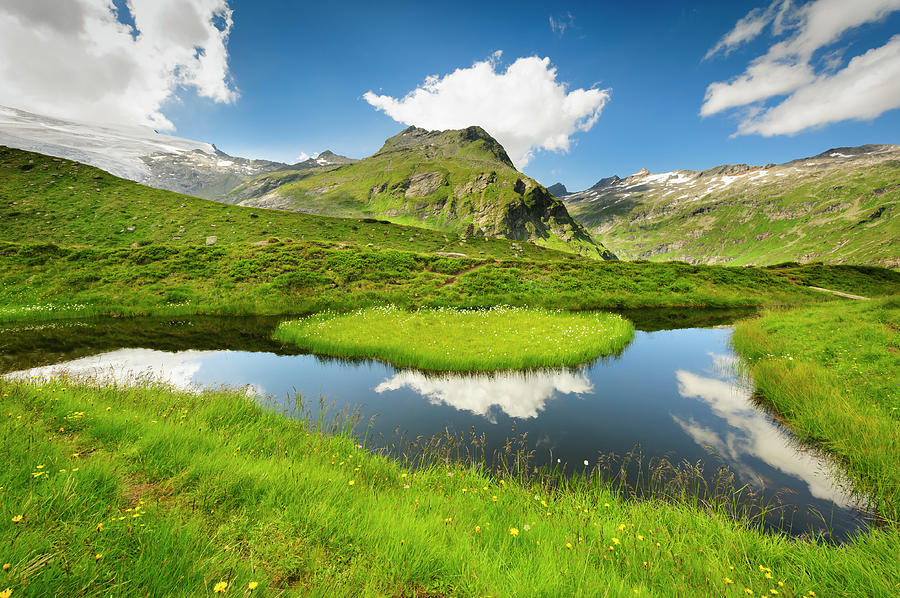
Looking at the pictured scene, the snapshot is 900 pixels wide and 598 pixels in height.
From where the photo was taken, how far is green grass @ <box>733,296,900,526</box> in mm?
7578

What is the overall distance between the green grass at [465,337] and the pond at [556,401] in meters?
0.88

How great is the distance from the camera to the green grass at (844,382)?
7.58 m

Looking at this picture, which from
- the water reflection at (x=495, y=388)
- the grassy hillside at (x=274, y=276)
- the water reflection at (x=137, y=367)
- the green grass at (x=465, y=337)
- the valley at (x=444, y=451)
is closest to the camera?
the valley at (x=444, y=451)

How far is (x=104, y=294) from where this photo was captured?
27359 millimetres

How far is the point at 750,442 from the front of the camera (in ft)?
29.8

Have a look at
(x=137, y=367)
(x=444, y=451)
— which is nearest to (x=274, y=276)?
(x=137, y=367)

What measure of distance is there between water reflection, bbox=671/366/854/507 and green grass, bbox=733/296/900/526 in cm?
53

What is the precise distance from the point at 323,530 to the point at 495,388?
8576 millimetres

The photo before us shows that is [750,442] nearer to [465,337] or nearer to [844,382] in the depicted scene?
[844,382]

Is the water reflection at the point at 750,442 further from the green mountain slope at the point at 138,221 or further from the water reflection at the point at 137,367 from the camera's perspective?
the green mountain slope at the point at 138,221

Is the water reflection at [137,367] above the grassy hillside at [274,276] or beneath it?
beneath

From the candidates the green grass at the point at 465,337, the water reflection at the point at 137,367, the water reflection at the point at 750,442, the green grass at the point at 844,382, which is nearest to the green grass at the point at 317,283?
the green grass at the point at 465,337

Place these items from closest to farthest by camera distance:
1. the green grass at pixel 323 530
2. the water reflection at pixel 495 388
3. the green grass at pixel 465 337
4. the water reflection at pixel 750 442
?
the green grass at pixel 323 530
the water reflection at pixel 750 442
the water reflection at pixel 495 388
the green grass at pixel 465 337

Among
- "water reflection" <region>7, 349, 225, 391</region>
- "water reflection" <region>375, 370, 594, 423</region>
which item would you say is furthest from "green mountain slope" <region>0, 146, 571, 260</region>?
"water reflection" <region>375, 370, 594, 423</region>
